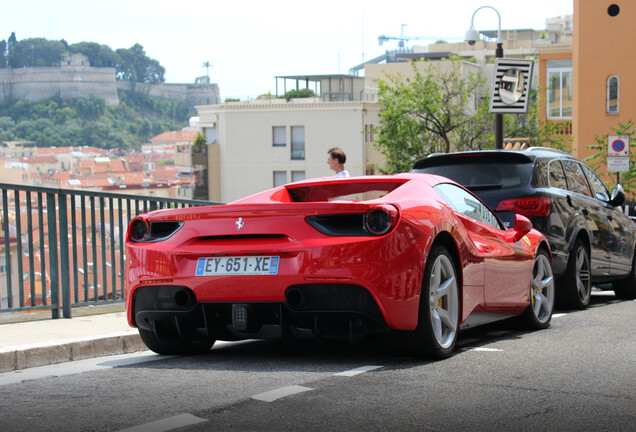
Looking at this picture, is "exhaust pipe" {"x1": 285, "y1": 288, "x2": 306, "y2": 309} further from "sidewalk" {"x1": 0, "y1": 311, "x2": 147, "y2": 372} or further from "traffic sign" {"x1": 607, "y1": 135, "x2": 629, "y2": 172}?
"traffic sign" {"x1": 607, "y1": 135, "x2": 629, "y2": 172}

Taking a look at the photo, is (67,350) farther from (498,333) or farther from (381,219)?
(498,333)

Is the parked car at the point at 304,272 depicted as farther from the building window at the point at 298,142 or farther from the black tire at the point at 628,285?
the building window at the point at 298,142

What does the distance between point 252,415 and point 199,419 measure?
0.83 feet

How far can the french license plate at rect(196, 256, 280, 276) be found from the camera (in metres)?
6.05

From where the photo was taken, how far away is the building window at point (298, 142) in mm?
86875

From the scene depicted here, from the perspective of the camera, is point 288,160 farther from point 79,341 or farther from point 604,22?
point 79,341

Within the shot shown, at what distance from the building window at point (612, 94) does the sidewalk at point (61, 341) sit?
41791 mm

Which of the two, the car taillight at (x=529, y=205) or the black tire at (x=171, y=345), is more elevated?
the car taillight at (x=529, y=205)

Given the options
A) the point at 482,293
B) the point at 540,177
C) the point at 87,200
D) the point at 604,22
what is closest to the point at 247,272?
the point at 482,293

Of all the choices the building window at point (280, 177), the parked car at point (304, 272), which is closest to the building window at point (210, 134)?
the building window at point (280, 177)

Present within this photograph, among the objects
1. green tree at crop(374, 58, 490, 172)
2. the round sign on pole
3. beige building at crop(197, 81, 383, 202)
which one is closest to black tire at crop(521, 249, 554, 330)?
the round sign on pole

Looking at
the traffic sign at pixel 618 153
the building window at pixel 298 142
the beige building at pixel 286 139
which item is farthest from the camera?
the building window at pixel 298 142

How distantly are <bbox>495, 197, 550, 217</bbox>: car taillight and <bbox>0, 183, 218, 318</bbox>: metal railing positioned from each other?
377 cm

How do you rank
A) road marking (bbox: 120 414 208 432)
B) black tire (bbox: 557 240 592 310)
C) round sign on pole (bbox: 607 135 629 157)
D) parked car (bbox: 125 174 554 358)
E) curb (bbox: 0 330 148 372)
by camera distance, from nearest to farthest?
road marking (bbox: 120 414 208 432), parked car (bbox: 125 174 554 358), curb (bbox: 0 330 148 372), black tire (bbox: 557 240 592 310), round sign on pole (bbox: 607 135 629 157)
